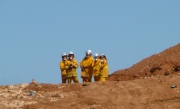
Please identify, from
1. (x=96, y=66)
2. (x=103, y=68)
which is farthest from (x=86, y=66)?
(x=103, y=68)

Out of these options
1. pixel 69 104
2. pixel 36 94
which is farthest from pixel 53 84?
pixel 69 104

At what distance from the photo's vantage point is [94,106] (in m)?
15.5

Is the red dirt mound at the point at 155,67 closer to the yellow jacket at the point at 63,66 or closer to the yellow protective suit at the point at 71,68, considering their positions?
the yellow protective suit at the point at 71,68

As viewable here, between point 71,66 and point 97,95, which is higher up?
point 71,66

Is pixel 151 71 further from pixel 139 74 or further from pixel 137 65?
pixel 137 65

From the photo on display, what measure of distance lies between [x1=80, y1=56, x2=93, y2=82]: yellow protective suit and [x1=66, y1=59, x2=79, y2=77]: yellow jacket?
264mm

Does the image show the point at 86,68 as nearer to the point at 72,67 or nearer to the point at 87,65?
the point at 87,65

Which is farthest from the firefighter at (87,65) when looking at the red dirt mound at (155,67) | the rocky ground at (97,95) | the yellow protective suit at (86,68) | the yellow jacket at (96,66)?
the red dirt mound at (155,67)

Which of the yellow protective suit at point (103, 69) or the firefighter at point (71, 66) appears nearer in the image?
the firefighter at point (71, 66)

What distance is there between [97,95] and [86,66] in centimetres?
389

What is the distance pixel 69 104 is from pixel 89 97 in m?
0.79

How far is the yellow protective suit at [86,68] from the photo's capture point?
66.3 ft

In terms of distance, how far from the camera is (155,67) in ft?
79.0

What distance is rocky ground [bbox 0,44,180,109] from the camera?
15.7m
